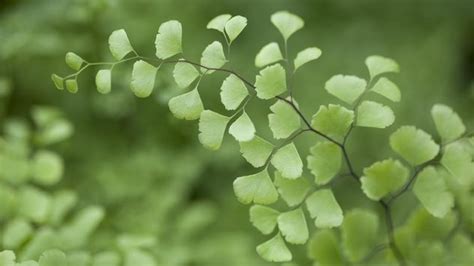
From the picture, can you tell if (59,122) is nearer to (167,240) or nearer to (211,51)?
(167,240)

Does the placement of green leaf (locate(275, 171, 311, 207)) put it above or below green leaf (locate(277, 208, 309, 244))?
above

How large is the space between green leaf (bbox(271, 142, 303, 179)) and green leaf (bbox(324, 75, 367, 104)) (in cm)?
10

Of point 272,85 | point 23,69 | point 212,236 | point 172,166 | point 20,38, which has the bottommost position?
point 212,236

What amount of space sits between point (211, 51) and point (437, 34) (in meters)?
1.12

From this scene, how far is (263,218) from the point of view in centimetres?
73

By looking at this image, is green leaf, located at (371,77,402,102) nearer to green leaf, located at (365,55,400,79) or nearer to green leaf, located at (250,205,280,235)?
green leaf, located at (365,55,400,79)

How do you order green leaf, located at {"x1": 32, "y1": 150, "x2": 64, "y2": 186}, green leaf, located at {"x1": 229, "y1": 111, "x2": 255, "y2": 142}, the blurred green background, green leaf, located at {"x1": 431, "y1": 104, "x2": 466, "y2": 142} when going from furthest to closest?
the blurred green background < green leaf, located at {"x1": 32, "y1": 150, "x2": 64, "y2": 186} < green leaf, located at {"x1": 431, "y1": 104, "x2": 466, "y2": 142} < green leaf, located at {"x1": 229, "y1": 111, "x2": 255, "y2": 142}

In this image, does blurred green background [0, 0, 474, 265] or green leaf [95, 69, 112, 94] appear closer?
green leaf [95, 69, 112, 94]

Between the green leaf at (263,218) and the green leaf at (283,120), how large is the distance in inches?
3.9

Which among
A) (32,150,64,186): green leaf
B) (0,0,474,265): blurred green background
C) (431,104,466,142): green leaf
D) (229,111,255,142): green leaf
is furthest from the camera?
(0,0,474,265): blurred green background

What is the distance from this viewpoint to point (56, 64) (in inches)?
56.8

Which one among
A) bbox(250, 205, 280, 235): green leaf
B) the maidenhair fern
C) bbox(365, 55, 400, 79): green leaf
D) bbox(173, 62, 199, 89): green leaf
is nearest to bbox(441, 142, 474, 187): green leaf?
the maidenhair fern

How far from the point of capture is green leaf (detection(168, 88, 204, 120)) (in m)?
0.68

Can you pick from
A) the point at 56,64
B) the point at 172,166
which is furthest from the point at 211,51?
the point at 56,64
